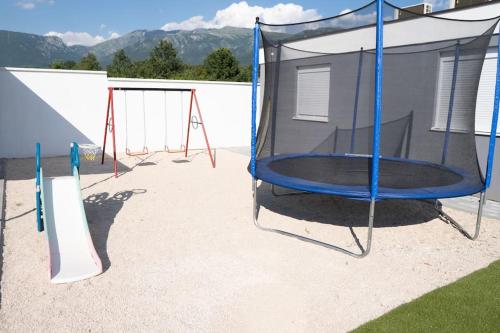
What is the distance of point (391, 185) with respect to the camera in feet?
10.7

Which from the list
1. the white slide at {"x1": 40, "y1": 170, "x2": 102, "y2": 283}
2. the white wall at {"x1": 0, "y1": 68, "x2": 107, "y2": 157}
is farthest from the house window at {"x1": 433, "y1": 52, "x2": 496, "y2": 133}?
the white wall at {"x1": 0, "y1": 68, "x2": 107, "y2": 157}

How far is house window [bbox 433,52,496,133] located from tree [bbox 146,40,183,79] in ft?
102

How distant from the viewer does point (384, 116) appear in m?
4.50

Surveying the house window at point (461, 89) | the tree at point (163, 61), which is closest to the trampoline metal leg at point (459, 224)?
the house window at point (461, 89)

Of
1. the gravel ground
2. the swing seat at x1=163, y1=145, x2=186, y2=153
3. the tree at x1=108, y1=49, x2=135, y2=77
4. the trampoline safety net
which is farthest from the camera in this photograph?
the tree at x1=108, y1=49, x2=135, y2=77

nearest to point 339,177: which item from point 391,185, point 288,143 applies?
point 391,185

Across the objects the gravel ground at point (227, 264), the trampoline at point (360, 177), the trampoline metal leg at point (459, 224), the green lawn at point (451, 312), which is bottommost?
the gravel ground at point (227, 264)

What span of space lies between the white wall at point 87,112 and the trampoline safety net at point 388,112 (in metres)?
3.71

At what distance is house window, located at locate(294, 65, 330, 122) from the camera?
435cm

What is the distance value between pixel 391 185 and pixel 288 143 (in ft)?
4.09

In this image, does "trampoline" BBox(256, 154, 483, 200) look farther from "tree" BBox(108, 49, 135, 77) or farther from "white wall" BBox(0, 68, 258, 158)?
"tree" BBox(108, 49, 135, 77)

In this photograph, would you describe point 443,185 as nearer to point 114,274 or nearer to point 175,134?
point 114,274

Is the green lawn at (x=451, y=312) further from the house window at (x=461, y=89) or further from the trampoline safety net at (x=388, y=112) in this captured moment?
the house window at (x=461, y=89)

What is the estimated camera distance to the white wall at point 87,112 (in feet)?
22.2
